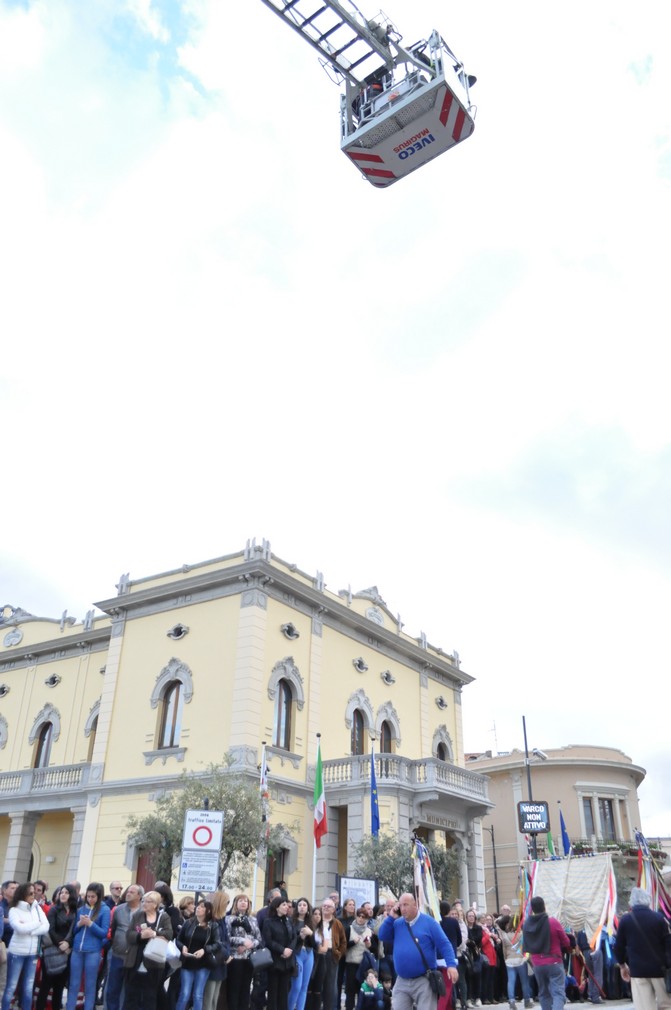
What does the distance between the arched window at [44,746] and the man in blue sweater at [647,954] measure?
83.2ft

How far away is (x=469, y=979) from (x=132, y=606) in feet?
53.0

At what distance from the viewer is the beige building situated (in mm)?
44656

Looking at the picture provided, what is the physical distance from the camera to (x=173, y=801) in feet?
72.1

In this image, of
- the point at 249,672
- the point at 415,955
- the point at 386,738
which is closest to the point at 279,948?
the point at 415,955

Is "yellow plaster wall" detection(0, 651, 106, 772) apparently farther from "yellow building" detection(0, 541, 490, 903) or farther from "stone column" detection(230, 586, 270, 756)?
"stone column" detection(230, 586, 270, 756)

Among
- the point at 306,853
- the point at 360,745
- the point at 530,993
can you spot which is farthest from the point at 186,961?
the point at 360,745

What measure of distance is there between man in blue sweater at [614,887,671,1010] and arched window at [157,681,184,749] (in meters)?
17.6

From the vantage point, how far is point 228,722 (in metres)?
23.9

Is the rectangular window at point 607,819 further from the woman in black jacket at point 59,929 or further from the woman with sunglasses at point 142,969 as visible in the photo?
the woman with sunglasses at point 142,969

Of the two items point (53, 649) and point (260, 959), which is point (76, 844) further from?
point (260, 959)

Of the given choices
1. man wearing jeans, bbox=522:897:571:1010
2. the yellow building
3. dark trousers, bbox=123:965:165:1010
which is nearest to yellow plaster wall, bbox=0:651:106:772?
the yellow building

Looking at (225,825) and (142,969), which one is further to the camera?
(225,825)

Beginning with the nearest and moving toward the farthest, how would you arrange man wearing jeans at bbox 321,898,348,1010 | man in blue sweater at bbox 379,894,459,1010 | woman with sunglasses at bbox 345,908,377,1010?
man in blue sweater at bbox 379,894,459,1010 < man wearing jeans at bbox 321,898,348,1010 < woman with sunglasses at bbox 345,908,377,1010

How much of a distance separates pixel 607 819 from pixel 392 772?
25.5 metres
